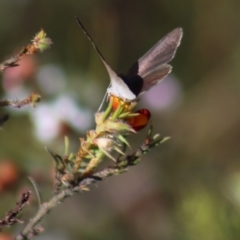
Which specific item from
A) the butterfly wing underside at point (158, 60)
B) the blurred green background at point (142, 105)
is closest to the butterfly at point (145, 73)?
the butterfly wing underside at point (158, 60)

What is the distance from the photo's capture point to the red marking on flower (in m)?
0.67

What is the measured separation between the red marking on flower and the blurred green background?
0.37 meters

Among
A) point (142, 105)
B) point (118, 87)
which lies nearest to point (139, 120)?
point (118, 87)

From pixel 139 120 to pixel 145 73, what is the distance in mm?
89

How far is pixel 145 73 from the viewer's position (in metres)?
0.73

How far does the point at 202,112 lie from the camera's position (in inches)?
120

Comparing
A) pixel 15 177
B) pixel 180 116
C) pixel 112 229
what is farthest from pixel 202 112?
pixel 15 177

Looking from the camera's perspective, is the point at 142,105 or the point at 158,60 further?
the point at 142,105

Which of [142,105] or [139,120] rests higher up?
[139,120]

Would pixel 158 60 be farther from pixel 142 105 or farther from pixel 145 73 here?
pixel 142 105

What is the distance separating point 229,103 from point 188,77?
288 mm

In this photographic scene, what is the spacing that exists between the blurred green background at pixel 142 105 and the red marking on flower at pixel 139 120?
1.22 ft

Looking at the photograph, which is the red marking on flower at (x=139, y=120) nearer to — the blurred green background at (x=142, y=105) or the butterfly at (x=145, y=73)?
→ the butterfly at (x=145, y=73)

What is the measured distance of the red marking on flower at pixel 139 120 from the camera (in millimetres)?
672
